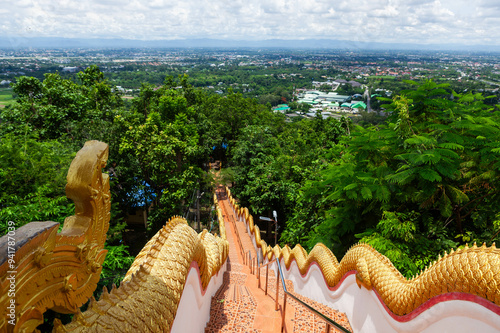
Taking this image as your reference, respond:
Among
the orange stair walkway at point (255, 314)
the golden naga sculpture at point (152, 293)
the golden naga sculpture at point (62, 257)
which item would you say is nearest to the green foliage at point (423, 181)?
the orange stair walkway at point (255, 314)

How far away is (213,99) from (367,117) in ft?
57.8

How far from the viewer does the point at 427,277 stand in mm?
3406

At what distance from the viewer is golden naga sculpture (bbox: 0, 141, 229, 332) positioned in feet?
5.73

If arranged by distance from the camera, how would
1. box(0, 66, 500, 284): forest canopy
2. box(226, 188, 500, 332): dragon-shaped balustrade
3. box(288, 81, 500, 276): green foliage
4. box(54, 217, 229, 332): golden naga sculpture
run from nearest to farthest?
1. box(54, 217, 229, 332): golden naga sculpture
2. box(226, 188, 500, 332): dragon-shaped balustrade
3. box(288, 81, 500, 276): green foliage
4. box(0, 66, 500, 284): forest canopy

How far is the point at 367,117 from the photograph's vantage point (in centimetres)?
3300

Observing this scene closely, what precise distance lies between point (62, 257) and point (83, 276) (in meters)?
0.34

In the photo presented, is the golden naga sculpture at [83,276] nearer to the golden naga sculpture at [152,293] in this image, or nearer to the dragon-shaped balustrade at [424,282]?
the golden naga sculpture at [152,293]

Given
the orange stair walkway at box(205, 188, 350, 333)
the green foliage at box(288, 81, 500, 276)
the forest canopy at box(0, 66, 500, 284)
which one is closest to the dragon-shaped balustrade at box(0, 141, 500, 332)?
the orange stair walkway at box(205, 188, 350, 333)

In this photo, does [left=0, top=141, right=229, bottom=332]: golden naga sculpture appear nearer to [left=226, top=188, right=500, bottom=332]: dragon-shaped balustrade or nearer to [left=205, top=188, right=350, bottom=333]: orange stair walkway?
[left=205, top=188, right=350, bottom=333]: orange stair walkway

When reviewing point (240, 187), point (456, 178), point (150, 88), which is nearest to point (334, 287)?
point (456, 178)

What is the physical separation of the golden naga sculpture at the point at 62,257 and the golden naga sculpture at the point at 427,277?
348 cm

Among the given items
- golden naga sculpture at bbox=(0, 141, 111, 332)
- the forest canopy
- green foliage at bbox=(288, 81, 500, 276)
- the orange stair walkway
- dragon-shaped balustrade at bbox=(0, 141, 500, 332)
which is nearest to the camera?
golden naga sculpture at bbox=(0, 141, 111, 332)

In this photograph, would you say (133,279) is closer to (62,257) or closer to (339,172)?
(62,257)

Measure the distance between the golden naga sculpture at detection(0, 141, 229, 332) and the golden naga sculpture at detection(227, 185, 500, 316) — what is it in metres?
2.77
